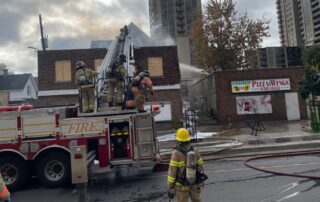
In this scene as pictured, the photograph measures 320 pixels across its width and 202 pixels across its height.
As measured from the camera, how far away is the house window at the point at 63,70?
2439 cm

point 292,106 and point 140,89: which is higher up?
point 140,89

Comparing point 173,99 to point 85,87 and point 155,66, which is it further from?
point 85,87

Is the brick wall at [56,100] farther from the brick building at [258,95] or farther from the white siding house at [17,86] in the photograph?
the white siding house at [17,86]

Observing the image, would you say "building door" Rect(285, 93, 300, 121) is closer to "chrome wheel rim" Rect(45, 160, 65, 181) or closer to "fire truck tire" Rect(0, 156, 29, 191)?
"chrome wheel rim" Rect(45, 160, 65, 181)

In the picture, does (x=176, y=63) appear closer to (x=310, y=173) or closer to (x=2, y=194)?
(x=310, y=173)

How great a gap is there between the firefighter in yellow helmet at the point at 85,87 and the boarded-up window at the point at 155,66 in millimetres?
14386

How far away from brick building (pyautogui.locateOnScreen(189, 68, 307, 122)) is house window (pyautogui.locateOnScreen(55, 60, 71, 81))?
34.1 feet

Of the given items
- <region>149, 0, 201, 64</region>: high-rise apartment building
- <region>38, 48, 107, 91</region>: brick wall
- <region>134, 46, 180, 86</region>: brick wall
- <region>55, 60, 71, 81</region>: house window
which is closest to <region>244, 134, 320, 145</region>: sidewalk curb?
<region>134, 46, 180, 86</region>: brick wall

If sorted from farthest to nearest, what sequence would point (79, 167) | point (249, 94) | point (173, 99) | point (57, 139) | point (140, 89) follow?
1. point (249, 94)
2. point (173, 99)
3. point (140, 89)
4. point (57, 139)
5. point (79, 167)

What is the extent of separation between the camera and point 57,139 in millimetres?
9164

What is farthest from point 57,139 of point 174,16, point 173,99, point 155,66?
point 174,16

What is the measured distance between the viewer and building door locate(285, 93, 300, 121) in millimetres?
24516

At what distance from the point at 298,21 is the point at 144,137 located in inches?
5556

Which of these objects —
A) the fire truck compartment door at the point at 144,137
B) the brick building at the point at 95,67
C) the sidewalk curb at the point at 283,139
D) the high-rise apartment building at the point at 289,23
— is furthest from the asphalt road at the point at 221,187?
the high-rise apartment building at the point at 289,23
